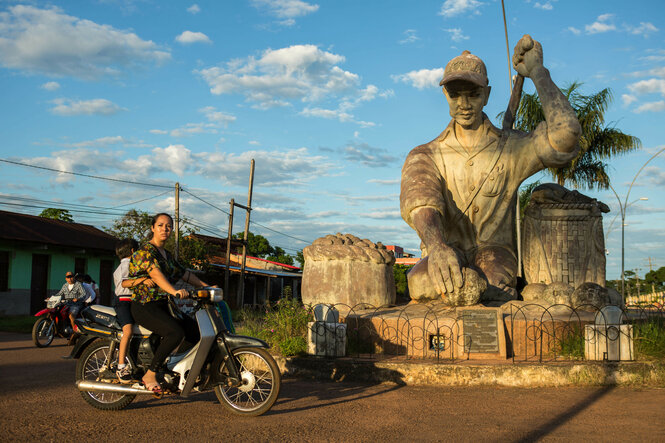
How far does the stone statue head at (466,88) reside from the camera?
7.18m

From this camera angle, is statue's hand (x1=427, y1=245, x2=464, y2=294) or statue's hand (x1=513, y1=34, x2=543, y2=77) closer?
statue's hand (x1=427, y1=245, x2=464, y2=294)

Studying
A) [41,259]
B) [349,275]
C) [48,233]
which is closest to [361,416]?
[349,275]

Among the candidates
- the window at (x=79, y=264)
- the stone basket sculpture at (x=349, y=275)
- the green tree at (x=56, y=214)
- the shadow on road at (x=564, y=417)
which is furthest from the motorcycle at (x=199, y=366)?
the green tree at (x=56, y=214)

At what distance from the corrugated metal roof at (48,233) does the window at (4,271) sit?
0.77 m

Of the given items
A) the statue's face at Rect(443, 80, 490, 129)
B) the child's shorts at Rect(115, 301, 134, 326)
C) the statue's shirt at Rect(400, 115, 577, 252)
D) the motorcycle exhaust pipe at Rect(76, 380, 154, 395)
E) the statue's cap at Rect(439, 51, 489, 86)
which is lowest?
the motorcycle exhaust pipe at Rect(76, 380, 154, 395)

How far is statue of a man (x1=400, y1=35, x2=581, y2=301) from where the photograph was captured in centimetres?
720

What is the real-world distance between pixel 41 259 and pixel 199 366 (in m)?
19.7

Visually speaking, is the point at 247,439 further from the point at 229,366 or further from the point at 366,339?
the point at 366,339

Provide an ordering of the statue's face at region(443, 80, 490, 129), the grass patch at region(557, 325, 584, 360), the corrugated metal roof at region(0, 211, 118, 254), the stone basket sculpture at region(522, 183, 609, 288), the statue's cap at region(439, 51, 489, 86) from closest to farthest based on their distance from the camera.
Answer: the grass patch at region(557, 325, 584, 360) < the statue's cap at region(439, 51, 489, 86) < the statue's face at region(443, 80, 490, 129) < the stone basket sculpture at region(522, 183, 609, 288) < the corrugated metal roof at region(0, 211, 118, 254)

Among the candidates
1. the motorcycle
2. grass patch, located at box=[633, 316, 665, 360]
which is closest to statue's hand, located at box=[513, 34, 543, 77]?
grass patch, located at box=[633, 316, 665, 360]

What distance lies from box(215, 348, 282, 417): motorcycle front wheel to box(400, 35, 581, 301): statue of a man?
110 inches

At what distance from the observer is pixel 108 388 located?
493cm

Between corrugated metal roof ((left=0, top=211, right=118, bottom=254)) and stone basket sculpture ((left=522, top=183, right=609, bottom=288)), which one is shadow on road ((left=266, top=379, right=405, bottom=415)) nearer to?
stone basket sculpture ((left=522, top=183, right=609, bottom=288))

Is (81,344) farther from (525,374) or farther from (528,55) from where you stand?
(528,55)
